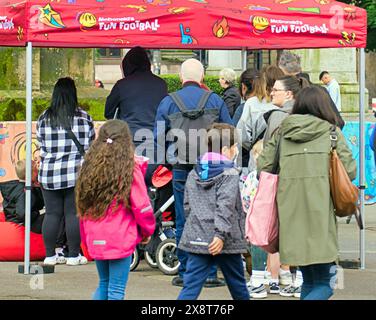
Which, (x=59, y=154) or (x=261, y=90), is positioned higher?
(x=261, y=90)

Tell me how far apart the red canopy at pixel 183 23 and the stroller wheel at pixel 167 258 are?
1.95 meters

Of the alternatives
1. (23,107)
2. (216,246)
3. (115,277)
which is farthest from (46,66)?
(216,246)

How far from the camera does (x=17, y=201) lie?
11000mm

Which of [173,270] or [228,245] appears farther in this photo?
[173,270]

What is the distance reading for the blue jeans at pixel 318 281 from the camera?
7371mm

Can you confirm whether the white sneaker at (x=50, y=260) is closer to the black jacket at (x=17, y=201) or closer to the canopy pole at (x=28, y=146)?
the canopy pole at (x=28, y=146)

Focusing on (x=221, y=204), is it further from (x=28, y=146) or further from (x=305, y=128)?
(x=28, y=146)

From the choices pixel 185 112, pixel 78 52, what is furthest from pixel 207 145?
pixel 78 52

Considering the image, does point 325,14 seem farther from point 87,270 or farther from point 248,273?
point 87,270

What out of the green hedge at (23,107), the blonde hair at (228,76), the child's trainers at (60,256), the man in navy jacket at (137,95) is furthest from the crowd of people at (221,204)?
the green hedge at (23,107)

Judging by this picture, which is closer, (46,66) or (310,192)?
(310,192)

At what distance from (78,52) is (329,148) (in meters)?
10.8

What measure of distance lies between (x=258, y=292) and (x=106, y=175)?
2352 millimetres
